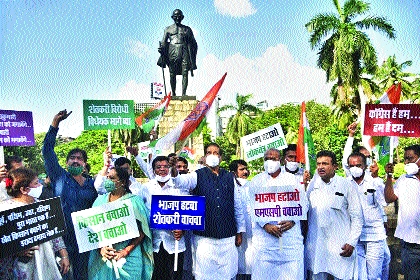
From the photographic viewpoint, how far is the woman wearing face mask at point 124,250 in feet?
17.7

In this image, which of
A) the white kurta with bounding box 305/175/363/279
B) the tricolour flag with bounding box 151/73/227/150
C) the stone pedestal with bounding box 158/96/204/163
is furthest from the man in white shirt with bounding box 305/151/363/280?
the stone pedestal with bounding box 158/96/204/163

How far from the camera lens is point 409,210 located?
605 cm

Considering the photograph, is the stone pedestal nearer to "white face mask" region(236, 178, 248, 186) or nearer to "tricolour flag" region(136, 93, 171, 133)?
"tricolour flag" region(136, 93, 171, 133)

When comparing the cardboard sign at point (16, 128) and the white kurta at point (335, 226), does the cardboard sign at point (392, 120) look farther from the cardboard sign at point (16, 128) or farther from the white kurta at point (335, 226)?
the cardboard sign at point (16, 128)

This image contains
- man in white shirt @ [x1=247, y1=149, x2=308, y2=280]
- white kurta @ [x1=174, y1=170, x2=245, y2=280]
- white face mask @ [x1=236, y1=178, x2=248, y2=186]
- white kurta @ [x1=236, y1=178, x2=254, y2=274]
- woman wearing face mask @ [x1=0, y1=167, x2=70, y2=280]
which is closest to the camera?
woman wearing face mask @ [x1=0, y1=167, x2=70, y2=280]

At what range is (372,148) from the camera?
7914 mm

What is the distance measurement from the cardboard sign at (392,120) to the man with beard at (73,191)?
364 cm

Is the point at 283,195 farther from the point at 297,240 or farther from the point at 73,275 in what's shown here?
the point at 73,275

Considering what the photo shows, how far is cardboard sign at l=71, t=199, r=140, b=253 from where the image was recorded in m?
5.33

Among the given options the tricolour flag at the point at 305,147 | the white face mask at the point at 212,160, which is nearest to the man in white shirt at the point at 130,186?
the white face mask at the point at 212,160

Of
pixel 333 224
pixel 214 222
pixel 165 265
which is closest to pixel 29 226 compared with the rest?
pixel 165 265

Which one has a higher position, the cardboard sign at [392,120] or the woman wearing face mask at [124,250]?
the cardboard sign at [392,120]

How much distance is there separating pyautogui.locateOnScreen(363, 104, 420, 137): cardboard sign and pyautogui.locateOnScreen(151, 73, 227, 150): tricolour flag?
85.1 inches

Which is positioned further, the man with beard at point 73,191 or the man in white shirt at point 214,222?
the man in white shirt at point 214,222
